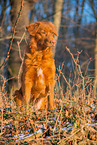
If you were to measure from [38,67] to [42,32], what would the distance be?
785 millimetres

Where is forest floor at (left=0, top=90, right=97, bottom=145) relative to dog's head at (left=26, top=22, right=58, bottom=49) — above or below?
below

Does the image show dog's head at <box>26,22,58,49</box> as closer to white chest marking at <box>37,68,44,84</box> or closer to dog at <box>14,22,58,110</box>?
dog at <box>14,22,58,110</box>

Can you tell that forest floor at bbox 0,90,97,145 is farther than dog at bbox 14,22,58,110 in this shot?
No

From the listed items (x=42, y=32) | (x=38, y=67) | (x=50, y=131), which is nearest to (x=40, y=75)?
(x=38, y=67)

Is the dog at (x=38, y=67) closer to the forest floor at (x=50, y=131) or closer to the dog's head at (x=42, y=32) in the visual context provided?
the dog's head at (x=42, y=32)

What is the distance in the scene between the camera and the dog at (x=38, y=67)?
3.65m

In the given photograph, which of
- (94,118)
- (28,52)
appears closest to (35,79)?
(28,52)

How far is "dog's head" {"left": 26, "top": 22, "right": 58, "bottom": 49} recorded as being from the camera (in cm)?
364

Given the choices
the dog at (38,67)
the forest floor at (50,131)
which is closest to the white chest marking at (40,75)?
the dog at (38,67)


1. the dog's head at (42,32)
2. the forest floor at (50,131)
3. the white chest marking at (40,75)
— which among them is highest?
the dog's head at (42,32)

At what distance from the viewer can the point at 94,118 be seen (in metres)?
2.63

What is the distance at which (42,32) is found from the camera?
3707mm

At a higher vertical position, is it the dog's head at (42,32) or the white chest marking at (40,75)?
the dog's head at (42,32)

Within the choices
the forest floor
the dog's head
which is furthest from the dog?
the forest floor
